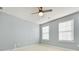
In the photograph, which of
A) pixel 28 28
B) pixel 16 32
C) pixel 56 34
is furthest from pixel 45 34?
pixel 16 32

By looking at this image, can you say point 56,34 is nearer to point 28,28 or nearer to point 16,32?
point 28,28

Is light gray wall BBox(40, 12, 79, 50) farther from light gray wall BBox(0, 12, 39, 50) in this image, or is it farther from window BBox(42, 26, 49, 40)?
light gray wall BBox(0, 12, 39, 50)

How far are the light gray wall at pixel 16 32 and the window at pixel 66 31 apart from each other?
2.30m

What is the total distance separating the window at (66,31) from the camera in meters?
5.73

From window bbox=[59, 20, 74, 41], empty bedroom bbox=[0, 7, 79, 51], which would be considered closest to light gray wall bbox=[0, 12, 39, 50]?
empty bedroom bbox=[0, 7, 79, 51]

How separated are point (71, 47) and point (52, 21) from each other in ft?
8.87

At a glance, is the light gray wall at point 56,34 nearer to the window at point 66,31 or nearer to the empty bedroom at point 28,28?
the empty bedroom at point 28,28

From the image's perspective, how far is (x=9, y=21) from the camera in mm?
4777

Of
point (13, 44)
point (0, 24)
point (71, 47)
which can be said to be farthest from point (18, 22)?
point (71, 47)

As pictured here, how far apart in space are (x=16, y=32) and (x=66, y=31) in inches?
140

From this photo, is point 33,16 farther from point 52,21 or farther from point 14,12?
point 52,21

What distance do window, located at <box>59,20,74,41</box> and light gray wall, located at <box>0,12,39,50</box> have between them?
2.30m

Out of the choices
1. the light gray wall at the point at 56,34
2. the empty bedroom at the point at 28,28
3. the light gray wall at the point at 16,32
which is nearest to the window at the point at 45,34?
the light gray wall at the point at 56,34

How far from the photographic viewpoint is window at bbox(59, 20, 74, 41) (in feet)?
18.8
